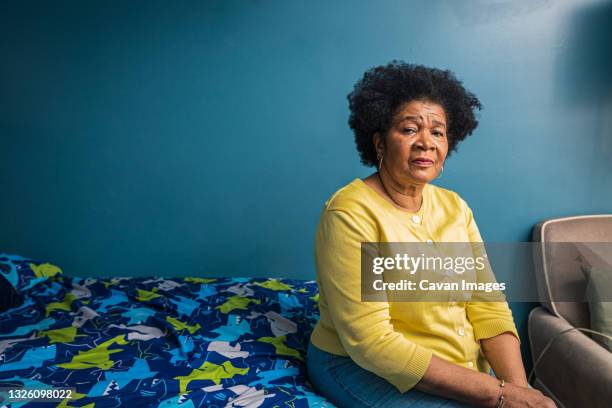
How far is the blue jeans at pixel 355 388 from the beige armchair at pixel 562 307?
82cm

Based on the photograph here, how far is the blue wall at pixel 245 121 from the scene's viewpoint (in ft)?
7.44

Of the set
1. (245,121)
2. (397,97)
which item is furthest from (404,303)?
(245,121)

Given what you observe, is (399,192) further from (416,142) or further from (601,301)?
(601,301)

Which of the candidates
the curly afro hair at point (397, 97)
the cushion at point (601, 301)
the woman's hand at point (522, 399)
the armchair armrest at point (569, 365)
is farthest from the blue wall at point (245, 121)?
the woman's hand at point (522, 399)

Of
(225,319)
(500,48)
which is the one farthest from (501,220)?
(225,319)

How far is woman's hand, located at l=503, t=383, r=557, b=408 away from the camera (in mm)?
1229

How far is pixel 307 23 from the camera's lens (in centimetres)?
232

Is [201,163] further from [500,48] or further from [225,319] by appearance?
[500,48]

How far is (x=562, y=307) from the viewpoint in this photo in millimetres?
2164

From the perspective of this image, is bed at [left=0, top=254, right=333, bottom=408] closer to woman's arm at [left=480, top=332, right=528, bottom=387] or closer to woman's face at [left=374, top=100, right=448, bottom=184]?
woman's arm at [left=480, top=332, right=528, bottom=387]

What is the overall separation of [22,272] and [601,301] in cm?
241

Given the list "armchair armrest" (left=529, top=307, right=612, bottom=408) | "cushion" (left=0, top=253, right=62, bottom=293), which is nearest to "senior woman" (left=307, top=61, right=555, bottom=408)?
"armchair armrest" (left=529, top=307, right=612, bottom=408)

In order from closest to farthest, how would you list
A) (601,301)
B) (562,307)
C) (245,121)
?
(601,301), (562,307), (245,121)

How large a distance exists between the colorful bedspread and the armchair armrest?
37.2 inches
